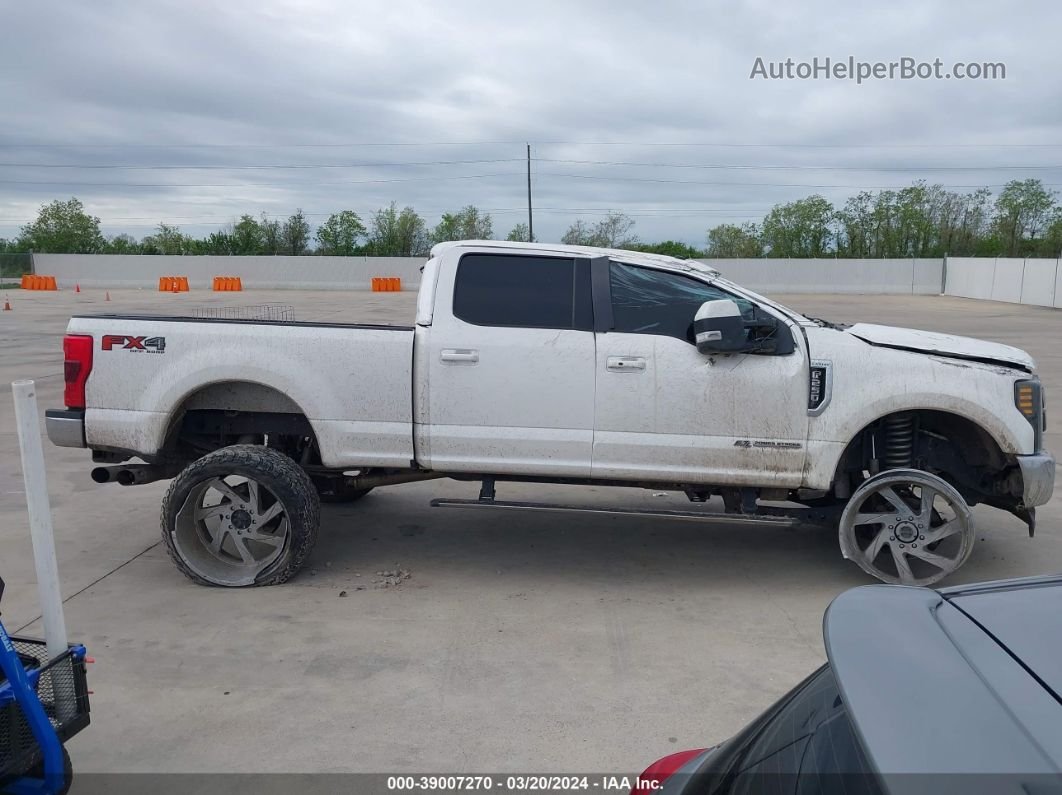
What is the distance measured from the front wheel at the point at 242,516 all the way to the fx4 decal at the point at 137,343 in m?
0.75

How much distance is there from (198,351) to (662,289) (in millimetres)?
2885

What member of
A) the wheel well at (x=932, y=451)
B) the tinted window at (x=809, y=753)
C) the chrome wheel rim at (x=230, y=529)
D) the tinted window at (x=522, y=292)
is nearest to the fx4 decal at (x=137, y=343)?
the chrome wheel rim at (x=230, y=529)

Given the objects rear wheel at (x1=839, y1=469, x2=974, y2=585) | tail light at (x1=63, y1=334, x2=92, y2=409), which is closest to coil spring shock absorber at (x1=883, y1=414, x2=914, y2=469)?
rear wheel at (x1=839, y1=469, x2=974, y2=585)

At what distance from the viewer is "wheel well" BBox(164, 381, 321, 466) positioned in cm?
602

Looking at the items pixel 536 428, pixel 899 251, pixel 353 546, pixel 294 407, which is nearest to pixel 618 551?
pixel 536 428

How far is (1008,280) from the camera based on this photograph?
41781mm

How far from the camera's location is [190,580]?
19.3ft

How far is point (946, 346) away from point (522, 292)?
8.60 ft

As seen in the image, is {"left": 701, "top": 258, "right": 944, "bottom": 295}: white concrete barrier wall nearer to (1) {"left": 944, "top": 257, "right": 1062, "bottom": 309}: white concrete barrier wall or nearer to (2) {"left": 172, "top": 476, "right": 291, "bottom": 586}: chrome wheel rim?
(1) {"left": 944, "top": 257, "right": 1062, "bottom": 309}: white concrete barrier wall

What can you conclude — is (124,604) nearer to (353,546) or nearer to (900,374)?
(353,546)

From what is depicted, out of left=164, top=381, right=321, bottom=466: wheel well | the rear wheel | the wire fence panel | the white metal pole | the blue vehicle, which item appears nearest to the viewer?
the blue vehicle

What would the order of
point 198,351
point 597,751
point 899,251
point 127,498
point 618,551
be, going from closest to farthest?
point 597,751 → point 198,351 → point 618,551 → point 127,498 → point 899,251

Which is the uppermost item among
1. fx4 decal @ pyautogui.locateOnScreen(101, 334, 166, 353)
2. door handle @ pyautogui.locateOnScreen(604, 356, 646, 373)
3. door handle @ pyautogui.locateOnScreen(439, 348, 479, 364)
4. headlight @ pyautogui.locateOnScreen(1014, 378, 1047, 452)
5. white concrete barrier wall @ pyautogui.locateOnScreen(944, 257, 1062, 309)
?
fx4 decal @ pyautogui.locateOnScreen(101, 334, 166, 353)

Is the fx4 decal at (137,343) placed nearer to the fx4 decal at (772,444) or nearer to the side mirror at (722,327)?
the side mirror at (722,327)
